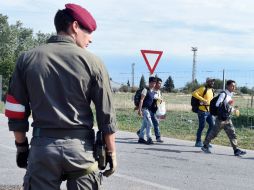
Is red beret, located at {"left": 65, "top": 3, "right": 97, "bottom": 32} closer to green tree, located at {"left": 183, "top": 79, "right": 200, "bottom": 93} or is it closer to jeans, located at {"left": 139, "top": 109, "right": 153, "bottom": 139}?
jeans, located at {"left": 139, "top": 109, "right": 153, "bottom": 139}

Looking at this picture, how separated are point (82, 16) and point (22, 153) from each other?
1.07m

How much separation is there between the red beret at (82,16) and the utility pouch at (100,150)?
735 millimetres

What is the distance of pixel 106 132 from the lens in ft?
11.7

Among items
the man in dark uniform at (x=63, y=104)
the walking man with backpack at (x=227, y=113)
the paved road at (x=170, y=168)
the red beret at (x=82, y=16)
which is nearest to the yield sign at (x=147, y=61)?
the paved road at (x=170, y=168)

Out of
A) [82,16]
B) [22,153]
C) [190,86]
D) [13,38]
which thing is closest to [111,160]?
[22,153]

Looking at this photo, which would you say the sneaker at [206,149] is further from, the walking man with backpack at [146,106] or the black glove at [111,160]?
the black glove at [111,160]

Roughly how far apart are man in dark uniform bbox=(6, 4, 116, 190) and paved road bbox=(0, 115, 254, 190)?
3656 mm

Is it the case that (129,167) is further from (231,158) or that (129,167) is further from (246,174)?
(231,158)

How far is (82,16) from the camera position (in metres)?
3.62

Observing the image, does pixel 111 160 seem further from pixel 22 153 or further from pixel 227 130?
pixel 227 130

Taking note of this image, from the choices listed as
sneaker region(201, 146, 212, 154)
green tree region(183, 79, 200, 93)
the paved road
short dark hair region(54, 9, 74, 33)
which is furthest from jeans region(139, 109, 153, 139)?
green tree region(183, 79, 200, 93)

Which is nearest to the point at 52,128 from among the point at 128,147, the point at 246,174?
the point at 246,174

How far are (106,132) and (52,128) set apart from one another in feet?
1.18

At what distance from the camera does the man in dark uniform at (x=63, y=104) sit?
11.4 feet
